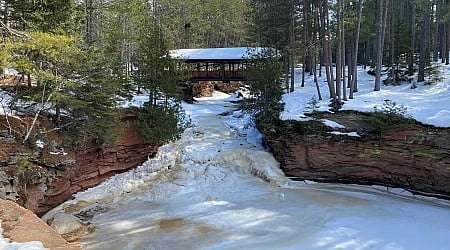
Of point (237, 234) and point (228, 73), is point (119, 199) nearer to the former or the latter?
point (237, 234)

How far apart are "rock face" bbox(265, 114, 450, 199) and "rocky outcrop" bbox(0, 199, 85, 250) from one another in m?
11.4

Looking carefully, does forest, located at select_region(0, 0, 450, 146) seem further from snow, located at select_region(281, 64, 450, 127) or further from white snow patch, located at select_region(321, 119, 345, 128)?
white snow patch, located at select_region(321, 119, 345, 128)

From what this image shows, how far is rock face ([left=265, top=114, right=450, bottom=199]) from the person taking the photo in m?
12.5

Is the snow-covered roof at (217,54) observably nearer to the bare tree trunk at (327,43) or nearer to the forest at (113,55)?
the forest at (113,55)

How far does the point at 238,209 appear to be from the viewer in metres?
11.3

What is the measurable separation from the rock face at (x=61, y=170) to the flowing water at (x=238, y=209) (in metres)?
0.43

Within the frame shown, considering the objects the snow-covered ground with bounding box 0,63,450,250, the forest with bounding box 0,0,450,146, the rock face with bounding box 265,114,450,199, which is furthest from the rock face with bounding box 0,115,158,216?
the rock face with bounding box 265,114,450,199

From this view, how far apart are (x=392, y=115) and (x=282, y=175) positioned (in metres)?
4.72

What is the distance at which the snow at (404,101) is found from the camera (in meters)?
13.6

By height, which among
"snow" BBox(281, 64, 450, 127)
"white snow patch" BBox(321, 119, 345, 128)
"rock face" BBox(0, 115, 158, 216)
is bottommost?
"rock face" BBox(0, 115, 158, 216)

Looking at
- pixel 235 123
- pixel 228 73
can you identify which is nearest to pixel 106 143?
pixel 235 123

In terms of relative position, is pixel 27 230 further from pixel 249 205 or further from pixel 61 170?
pixel 249 205

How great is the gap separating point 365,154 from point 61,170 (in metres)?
10.6

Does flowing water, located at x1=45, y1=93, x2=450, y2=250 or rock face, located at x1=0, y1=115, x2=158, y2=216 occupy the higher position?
rock face, located at x1=0, y1=115, x2=158, y2=216
